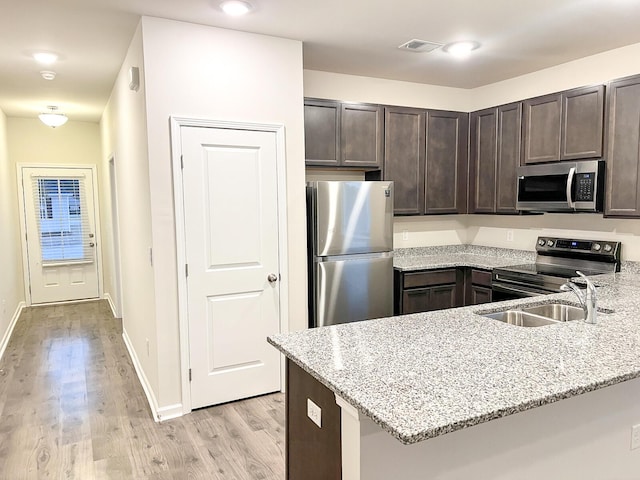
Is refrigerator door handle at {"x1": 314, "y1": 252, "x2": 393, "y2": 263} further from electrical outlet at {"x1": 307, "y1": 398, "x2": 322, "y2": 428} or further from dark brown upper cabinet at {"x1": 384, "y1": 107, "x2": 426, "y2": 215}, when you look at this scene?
electrical outlet at {"x1": 307, "y1": 398, "x2": 322, "y2": 428}

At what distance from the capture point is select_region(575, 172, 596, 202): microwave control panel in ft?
11.0

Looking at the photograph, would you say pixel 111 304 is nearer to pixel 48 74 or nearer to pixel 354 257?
pixel 48 74

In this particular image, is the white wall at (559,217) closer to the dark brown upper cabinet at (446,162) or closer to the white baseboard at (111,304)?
the dark brown upper cabinet at (446,162)

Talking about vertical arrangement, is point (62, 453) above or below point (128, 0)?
below

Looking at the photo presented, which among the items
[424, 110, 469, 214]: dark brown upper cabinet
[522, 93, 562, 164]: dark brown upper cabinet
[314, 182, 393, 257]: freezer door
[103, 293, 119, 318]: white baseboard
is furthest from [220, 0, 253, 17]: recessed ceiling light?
[103, 293, 119, 318]: white baseboard

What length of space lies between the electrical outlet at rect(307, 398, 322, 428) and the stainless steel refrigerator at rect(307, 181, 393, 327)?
178 centimetres

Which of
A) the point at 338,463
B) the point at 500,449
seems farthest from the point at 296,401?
the point at 500,449

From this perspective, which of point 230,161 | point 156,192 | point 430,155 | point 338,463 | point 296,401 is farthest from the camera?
point 430,155

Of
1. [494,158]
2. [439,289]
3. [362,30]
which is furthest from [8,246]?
[494,158]

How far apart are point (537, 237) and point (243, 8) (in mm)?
3188

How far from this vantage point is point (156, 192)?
2902 millimetres

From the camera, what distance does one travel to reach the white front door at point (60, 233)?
638 centimetres

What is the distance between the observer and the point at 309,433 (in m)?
1.74

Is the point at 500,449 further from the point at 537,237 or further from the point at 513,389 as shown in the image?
the point at 537,237
